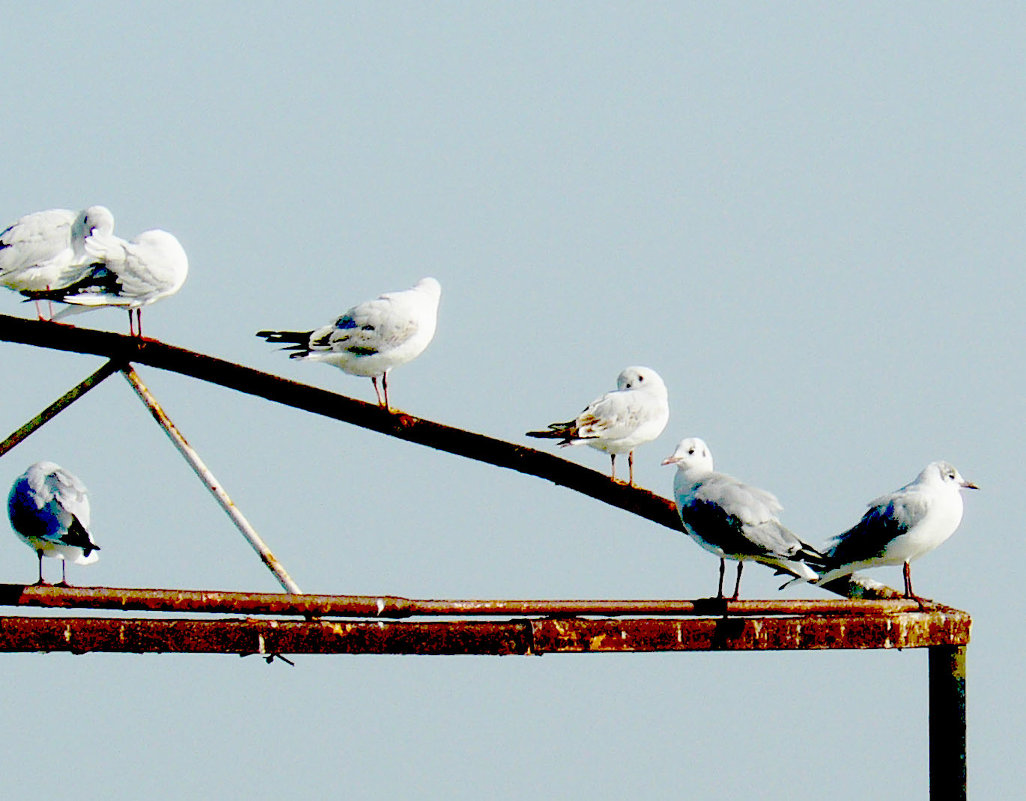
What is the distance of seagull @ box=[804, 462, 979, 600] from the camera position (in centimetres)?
652

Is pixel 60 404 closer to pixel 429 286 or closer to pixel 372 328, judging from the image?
pixel 372 328

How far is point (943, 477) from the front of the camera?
23.0 ft

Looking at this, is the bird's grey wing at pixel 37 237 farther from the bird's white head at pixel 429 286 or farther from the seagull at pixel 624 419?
the seagull at pixel 624 419

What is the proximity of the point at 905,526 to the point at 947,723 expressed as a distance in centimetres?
118

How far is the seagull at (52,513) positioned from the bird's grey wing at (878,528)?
3237mm

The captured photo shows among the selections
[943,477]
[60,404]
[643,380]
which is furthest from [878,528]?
[60,404]

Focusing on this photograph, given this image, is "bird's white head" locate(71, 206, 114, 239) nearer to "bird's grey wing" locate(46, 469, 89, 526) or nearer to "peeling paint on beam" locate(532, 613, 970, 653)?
"bird's grey wing" locate(46, 469, 89, 526)

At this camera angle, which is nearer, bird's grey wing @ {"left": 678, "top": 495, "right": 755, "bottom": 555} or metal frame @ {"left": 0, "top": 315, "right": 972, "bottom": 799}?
metal frame @ {"left": 0, "top": 315, "right": 972, "bottom": 799}

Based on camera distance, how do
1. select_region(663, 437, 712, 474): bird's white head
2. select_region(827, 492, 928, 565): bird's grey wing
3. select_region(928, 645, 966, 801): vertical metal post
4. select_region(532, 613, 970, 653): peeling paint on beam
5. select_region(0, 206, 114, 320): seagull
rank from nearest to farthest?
1. select_region(532, 613, 970, 653): peeling paint on beam
2. select_region(928, 645, 966, 801): vertical metal post
3. select_region(827, 492, 928, 565): bird's grey wing
4. select_region(663, 437, 712, 474): bird's white head
5. select_region(0, 206, 114, 320): seagull

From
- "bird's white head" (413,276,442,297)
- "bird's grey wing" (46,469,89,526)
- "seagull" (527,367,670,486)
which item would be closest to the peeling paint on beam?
"seagull" (527,367,670,486)

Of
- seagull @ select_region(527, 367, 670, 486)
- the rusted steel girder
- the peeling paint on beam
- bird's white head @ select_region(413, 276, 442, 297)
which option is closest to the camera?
the rusted steel girder

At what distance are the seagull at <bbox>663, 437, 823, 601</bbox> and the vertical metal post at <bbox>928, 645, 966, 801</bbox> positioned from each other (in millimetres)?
627

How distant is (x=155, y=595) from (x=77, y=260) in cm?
526

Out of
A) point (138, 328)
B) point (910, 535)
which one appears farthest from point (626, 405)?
point (138, 328)
